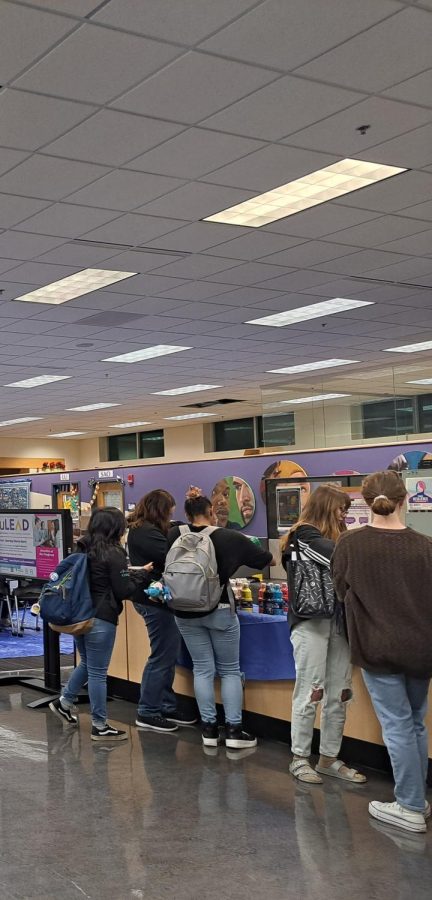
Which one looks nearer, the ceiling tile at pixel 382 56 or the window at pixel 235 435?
the ceiling tile at pixel 382 56

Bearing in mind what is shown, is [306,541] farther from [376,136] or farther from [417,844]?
[376,136]

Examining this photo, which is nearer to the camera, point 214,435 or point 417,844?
point 417,844

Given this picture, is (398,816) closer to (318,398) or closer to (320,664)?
(320,664)

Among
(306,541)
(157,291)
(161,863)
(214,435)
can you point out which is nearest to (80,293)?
(157,291)

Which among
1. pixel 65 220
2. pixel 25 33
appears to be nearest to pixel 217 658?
pixel 65 220

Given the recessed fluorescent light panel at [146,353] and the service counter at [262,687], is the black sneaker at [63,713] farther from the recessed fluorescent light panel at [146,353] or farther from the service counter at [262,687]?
the recessed fluorescent light panel at [146,353]

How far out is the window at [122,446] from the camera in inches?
944

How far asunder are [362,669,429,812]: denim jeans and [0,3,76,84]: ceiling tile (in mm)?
2882

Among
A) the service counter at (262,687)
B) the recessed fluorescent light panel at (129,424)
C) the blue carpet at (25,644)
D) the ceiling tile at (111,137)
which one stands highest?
the ceiling tile at (111,137)

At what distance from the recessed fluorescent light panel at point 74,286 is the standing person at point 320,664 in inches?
151

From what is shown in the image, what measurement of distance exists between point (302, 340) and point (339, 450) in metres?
5.40

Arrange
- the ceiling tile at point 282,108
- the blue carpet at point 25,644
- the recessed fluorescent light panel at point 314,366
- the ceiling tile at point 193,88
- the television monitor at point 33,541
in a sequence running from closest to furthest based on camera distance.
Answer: the ceiling tile at point 193,88 < the ceiling tile at point 282,108 < the television monitor at point 33,541 < the blue carpet at point 25,644 < the recessed fluorescent light panel at point 314,366

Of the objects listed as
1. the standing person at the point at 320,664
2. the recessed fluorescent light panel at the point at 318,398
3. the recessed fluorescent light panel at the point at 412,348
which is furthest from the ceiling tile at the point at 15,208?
the recessed fluorescent light panel at the point at 412,348

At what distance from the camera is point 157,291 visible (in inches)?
337
